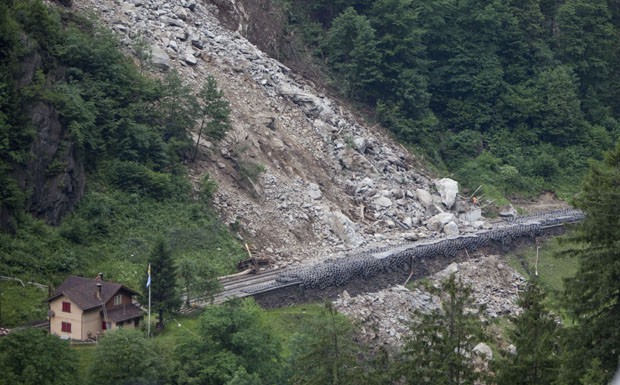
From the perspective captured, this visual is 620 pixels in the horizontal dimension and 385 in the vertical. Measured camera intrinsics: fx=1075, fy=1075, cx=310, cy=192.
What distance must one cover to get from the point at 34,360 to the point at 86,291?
270 inches

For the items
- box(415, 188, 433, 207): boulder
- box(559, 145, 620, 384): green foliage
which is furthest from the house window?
box(415, 188, 433, 207): boulder

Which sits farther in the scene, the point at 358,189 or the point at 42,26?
the point at 358,189

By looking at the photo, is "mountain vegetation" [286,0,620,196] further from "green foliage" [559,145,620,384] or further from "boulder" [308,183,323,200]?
"green foliage" [559,145,620,384]

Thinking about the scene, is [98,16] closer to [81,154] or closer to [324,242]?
[81,154]

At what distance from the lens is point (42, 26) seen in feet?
145

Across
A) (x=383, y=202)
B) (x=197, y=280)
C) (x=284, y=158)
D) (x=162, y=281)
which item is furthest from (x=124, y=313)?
(x=383, y=202)

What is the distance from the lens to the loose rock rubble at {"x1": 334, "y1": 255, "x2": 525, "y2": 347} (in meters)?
40.4

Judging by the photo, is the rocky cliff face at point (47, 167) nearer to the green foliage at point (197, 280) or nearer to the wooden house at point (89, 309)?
the wooden house at point (89, 309)

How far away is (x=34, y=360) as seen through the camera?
29172 millimetres

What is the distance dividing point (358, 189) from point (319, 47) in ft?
48.7

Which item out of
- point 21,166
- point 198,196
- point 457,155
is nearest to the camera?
point 21,166

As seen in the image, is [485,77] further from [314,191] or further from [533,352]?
[533,352]

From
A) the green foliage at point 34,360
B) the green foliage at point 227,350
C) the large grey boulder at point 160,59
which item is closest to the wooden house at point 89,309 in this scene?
the green foliage at point 227,350

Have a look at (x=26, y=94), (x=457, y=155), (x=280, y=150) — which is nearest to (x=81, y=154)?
(x=26, y=94)
